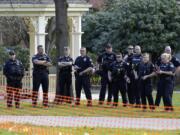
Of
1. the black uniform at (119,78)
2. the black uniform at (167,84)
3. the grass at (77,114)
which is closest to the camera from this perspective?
the grass at (77,114)

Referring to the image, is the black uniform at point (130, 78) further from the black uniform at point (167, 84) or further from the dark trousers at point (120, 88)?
the black uniform at point (167, 84)

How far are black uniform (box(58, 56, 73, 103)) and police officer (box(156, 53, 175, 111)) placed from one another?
123 inches

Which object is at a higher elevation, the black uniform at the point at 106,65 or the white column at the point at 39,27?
the white column at the point at 39,27

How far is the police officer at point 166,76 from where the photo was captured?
2108cm

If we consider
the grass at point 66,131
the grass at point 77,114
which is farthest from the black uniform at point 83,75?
the grass at point 66,131

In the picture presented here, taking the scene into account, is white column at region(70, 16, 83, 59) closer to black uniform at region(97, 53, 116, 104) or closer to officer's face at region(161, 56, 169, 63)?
black uniform at region(97, 53, 116, 104)

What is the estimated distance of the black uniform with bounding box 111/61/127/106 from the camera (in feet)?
74.0

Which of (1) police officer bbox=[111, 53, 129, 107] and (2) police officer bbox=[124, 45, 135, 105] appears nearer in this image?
(1) police officer bbox=[111, 53, 129, 107]

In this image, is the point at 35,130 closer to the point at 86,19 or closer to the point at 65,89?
the point at 65,89

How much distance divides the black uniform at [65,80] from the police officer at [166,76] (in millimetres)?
3123

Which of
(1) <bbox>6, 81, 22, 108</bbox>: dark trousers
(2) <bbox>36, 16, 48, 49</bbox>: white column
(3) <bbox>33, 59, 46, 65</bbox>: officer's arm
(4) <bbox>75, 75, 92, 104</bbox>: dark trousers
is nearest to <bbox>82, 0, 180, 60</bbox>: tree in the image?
(2) <bbox>36, 16, 48, 49</bbox>: white column

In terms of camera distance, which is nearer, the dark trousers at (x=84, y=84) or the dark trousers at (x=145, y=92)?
the dark trousers at (x=145, y=92)

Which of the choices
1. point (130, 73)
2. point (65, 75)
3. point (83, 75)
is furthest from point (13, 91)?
point (130, 73)

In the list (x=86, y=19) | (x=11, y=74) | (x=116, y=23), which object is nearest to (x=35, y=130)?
(x=11, y=74)
